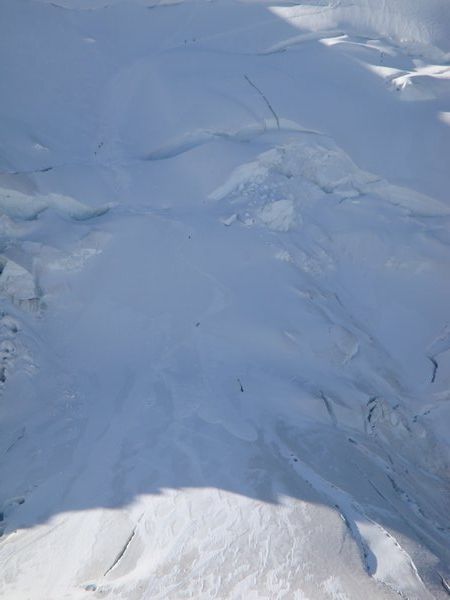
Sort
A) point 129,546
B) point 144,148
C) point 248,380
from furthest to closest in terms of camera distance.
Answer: point 144,148 → point 248,380 → point 129,546

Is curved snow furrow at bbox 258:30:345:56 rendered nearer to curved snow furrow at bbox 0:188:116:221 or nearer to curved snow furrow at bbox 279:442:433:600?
curved snow furrow at bbox 0:188:116:221

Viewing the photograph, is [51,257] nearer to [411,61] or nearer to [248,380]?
[248,380]

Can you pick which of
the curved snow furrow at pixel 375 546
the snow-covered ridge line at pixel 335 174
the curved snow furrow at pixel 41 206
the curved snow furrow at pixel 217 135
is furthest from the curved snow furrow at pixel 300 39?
the curved snow furrow at pixel 375 546

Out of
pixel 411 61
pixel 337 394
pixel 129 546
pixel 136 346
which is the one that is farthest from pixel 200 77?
pixel 129 546

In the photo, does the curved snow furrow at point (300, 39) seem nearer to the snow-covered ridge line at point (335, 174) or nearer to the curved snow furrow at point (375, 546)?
the snow-covered ridge line at point (335, 174)

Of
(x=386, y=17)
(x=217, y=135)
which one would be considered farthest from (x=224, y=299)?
(x=386, y=17)

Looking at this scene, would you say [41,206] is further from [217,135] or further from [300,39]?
[300,39]

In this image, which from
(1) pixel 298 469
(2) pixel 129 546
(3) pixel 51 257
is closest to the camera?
(2) pixel 129 546
